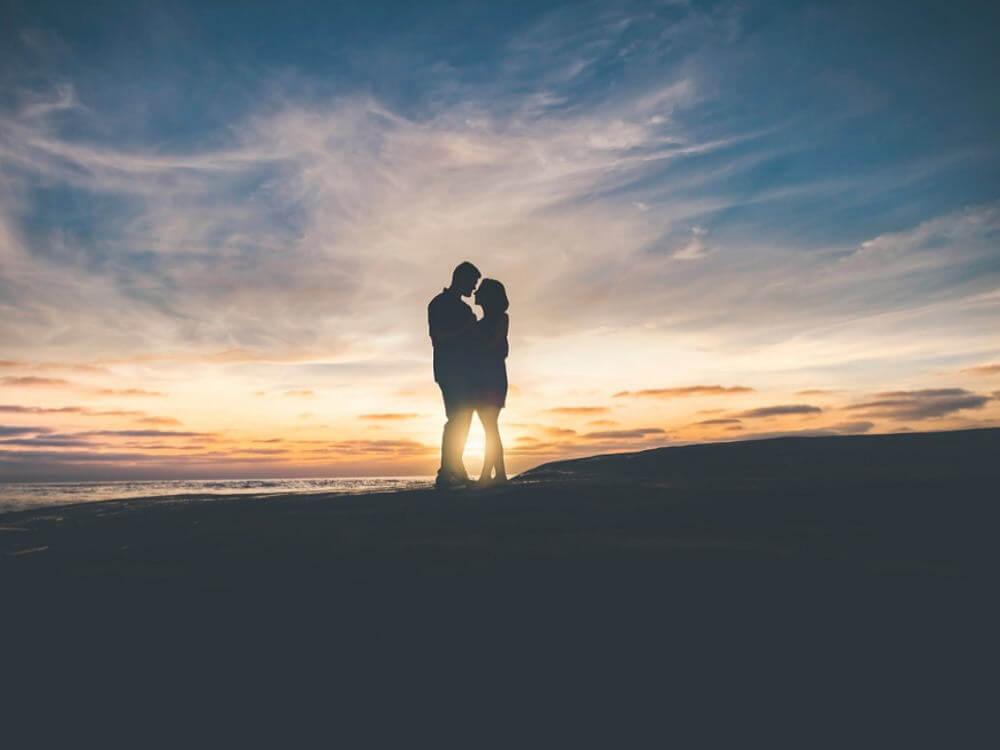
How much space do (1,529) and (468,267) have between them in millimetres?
5524

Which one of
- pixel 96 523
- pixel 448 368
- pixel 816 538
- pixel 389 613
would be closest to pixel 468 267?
pixel 448 368

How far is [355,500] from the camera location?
608 centimetres

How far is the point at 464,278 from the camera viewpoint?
7.26 metres

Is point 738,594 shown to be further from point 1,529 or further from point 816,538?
point 1,529

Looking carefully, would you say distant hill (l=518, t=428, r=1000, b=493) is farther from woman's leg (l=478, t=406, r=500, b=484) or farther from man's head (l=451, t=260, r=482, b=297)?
man's head (l=451, t=260, r=482, b=297)

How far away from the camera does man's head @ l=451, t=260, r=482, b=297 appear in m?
7.25

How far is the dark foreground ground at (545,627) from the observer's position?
1328 millimetres

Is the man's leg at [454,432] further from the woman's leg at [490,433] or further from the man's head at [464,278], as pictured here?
the man's head at [464,278]

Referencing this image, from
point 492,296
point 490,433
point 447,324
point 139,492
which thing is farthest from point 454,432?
point 139,492

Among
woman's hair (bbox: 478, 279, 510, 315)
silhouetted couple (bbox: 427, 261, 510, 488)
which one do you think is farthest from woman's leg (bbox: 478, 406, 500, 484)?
woman's hair (bbox: 478, 279, 510, 315)

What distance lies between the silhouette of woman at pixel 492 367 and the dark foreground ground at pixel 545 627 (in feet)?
11.7

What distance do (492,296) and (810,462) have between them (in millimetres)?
5049

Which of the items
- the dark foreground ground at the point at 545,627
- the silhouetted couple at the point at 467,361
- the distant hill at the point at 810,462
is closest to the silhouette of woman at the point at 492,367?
the silhouetted couple at the point at 467,361

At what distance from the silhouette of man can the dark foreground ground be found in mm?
3504
